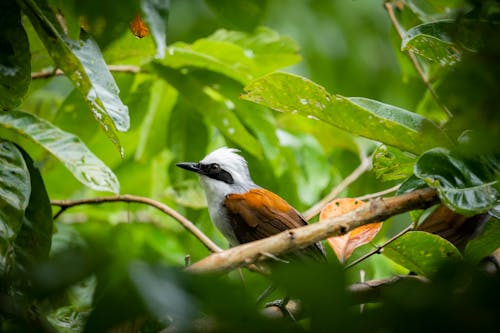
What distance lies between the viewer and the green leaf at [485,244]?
202 cm

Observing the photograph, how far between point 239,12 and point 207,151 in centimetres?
202

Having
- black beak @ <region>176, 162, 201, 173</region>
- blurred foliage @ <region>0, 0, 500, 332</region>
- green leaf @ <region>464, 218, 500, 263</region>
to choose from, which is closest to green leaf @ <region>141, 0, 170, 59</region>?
blurred foliage @ <region>0, 0, 500, 332</region>

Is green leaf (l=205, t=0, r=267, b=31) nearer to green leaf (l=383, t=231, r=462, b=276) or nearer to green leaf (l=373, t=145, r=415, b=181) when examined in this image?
green leaf (l=373, t=145, r=415, b=181)

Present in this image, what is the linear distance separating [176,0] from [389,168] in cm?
94

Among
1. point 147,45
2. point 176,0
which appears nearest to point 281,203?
point 147,45

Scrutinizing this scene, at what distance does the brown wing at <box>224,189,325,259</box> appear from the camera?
2.84 metres

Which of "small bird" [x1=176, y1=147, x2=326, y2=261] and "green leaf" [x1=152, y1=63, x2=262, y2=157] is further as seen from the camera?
"green leaf" [x1=152, y1=63, x2=262, y2=157]

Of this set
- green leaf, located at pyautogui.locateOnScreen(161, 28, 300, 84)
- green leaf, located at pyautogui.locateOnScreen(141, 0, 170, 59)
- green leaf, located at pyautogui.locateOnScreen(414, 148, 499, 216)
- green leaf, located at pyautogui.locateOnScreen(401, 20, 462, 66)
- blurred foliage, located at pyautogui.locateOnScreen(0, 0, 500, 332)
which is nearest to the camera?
blurred foliage, located at pyautogui.locateOnScreen(0, 0, 500, 332)

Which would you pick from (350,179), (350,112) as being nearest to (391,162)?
(350,112)

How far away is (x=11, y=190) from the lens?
73.5 inches

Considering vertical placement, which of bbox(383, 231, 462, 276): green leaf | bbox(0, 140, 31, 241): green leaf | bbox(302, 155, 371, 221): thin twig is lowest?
bbox(302, 155, 371, 221): thin twig

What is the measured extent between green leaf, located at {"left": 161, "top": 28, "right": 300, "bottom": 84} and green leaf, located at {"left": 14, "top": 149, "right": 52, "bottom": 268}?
83 centimetres

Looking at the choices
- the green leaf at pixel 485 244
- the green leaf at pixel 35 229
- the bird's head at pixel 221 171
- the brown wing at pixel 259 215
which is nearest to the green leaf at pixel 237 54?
the bird's head at pixel 221 171

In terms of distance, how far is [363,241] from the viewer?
2.16 m
